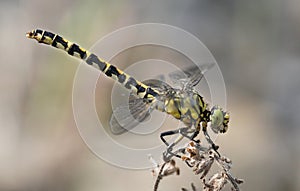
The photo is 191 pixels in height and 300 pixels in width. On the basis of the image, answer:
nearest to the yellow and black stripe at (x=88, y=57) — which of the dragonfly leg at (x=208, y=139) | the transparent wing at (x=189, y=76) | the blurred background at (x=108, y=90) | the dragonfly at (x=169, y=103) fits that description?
the dragonfly at (x=169, y=103)

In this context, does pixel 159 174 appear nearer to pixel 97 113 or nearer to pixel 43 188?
pixel 97 113

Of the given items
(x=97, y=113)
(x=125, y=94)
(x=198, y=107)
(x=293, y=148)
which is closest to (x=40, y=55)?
(x=97, y=113)

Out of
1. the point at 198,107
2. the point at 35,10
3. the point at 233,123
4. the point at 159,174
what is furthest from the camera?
the point at 35,10

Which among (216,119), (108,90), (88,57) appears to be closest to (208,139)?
(216,119)

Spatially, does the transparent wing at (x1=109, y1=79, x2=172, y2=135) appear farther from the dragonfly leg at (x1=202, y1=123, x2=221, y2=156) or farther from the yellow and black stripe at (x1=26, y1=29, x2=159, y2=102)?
the dragonfly leg at (x1=202, y1=123, x2=221, y2=156)

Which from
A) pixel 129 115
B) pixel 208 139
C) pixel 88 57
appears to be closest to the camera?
pixel 208 139

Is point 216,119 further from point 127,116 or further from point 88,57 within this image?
point 88,57

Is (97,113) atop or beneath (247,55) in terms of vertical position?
beneath
